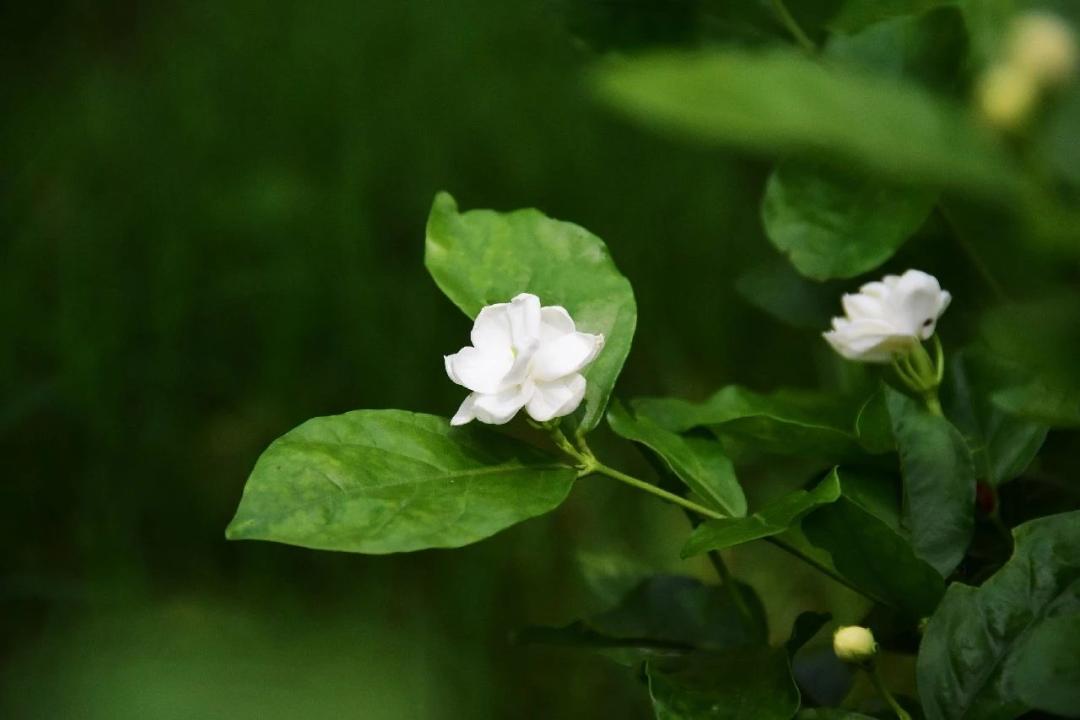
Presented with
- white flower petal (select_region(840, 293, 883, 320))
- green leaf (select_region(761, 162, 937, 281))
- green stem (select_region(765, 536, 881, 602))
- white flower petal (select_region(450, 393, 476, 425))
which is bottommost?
green stem (select_region(765, 536, 881, 602))

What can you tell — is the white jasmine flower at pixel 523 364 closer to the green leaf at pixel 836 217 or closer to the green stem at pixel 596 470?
the green stem at pixel 596 470

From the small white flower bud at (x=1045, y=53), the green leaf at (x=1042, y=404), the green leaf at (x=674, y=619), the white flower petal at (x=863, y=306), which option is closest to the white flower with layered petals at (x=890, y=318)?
the white flower petal at (x=863, y=306)

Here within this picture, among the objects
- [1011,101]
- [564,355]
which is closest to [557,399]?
[564,355]

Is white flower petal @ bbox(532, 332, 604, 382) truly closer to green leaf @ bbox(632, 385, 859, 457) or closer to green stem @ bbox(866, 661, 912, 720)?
green leaf @ bbox(632, 385, 859, 457)

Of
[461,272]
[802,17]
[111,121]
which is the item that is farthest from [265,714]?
[111,121]

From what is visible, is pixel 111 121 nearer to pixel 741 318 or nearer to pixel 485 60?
pixel 485 60

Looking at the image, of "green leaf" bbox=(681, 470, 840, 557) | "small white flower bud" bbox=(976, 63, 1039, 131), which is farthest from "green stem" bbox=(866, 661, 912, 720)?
"small white flower bud" bbox=(976, 63, 1039, 131)

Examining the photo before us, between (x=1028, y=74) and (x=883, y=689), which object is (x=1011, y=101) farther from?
(x=883, y=689)
